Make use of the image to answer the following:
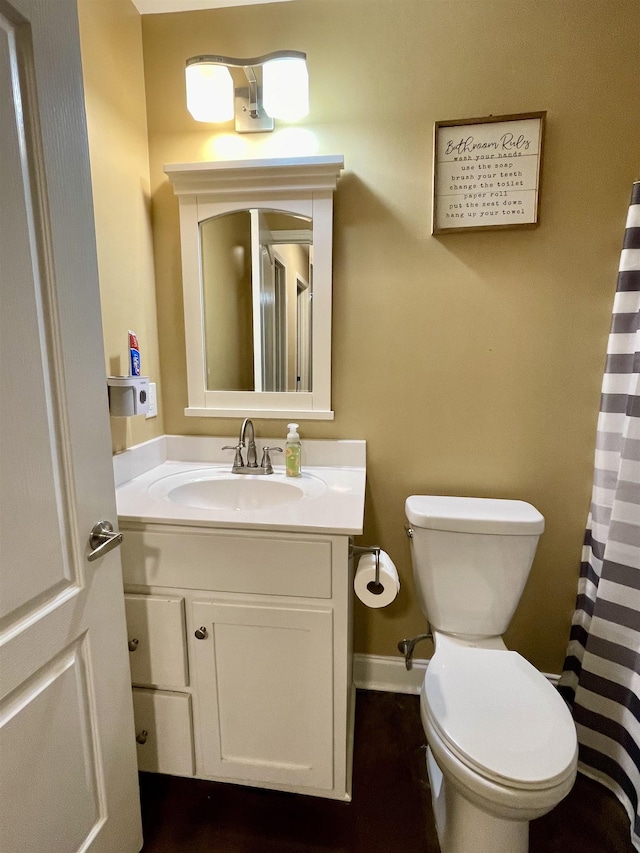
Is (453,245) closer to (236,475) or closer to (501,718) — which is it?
(236,475)

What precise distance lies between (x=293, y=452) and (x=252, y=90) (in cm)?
114

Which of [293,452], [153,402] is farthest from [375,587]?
[153,402]

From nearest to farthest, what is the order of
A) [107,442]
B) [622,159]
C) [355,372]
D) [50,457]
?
[50,457], [107,442], [622,159], [355,372]

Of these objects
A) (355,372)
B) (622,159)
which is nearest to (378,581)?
(355,372)

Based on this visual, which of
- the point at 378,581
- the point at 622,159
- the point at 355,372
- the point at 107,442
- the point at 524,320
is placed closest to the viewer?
the point at 107,442

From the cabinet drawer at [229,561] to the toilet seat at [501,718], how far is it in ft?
1.25

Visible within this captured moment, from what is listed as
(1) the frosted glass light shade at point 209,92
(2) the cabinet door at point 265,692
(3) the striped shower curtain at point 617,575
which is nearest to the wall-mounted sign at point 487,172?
(3) the striped shower curtain at point 617,575

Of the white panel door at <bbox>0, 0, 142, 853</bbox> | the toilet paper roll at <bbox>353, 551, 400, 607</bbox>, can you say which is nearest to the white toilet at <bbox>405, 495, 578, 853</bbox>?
the toilet paper roll at <bbox>353, 551, 400, 607</bbox>

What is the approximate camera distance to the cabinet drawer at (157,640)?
3.76 ft

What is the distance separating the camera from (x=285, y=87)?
4.27ft

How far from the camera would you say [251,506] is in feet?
4.69

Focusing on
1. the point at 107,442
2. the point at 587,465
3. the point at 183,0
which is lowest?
the point at 587,465

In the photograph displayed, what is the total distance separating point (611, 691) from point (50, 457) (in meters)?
1.60

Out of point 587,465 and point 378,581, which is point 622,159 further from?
point 378,581
